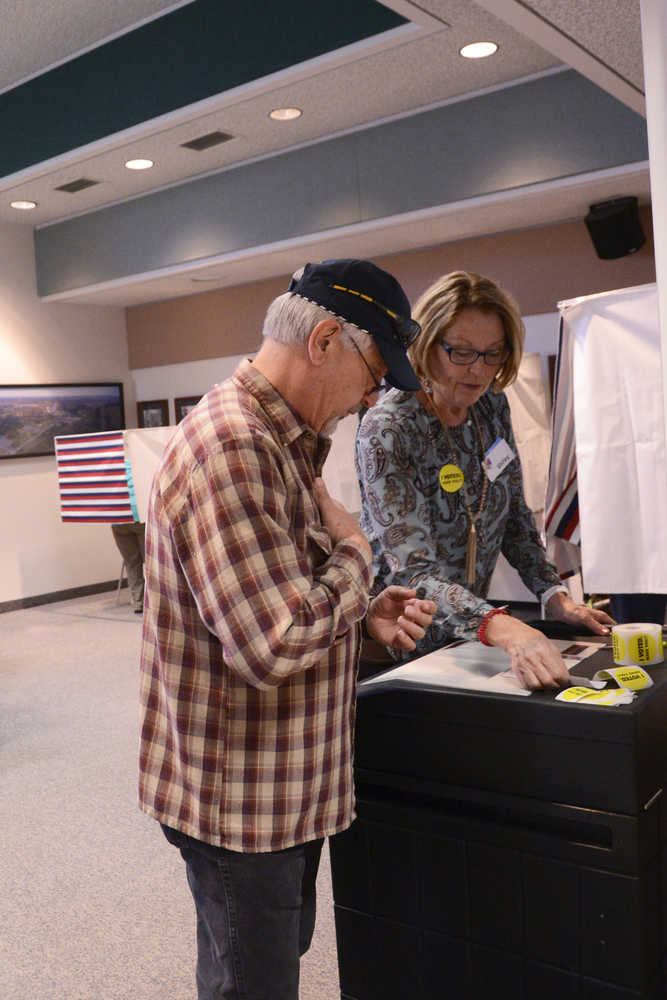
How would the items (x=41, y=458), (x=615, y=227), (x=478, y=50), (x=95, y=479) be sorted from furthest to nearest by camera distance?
(x=41, y=458), (x=95, y=479), (x=615, y=227), (x=478, y=50)

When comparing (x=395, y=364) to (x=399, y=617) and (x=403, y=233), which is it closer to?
(x=399, y=617)

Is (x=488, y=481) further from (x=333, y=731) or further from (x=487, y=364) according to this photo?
(x=333, y=731)

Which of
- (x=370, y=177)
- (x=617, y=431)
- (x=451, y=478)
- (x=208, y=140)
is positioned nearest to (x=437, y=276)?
(x=370, y=177)

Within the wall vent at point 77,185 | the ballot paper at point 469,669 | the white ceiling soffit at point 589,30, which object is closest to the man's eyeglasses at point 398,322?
the ballot paper at point 469,669

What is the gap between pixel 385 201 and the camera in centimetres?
530

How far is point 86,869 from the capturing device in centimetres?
275

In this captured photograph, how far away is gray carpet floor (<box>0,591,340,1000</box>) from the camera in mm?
2166

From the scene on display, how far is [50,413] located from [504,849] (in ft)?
22.7

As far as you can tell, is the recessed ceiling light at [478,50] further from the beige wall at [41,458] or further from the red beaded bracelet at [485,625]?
the beige wall at [41,458]

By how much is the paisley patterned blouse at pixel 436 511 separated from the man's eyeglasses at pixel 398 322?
0.45 m

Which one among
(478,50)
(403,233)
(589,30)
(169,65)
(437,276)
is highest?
(169,65)

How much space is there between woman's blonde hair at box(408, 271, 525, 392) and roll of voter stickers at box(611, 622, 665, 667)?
64 cm

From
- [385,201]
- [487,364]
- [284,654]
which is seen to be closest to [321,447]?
[284,654]

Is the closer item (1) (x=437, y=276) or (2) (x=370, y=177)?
(2) (x=370, y=177)
